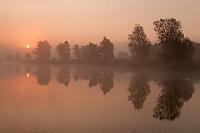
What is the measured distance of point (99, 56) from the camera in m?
152

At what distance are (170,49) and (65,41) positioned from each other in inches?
3774

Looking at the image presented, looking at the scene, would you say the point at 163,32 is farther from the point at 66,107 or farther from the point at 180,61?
the point at 66,107

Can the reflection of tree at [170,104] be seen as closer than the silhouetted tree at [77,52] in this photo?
Yes

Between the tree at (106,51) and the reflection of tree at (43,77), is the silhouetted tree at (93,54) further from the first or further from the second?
the reflection of tree at (43,77)

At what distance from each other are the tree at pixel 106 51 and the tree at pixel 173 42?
123 feet

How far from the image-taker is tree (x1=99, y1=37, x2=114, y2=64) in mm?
148875

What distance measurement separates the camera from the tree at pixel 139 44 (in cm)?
12568

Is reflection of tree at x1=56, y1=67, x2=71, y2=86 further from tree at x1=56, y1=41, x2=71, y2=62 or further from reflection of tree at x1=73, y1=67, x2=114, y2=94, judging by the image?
tree at x1=56, y1=41, x2=71, y2=62

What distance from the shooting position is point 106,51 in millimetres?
149125

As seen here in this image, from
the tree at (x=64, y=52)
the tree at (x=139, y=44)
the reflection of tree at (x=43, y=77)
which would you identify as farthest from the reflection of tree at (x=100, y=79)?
the tree at (x=64, y=52)

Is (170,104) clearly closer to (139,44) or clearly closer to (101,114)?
(101,114)

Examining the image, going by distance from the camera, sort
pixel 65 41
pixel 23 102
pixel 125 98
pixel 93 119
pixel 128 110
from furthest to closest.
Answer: pixel 65 41
pixel 125 98
pixel 23 102
pixel 128 110
pixel 93 119

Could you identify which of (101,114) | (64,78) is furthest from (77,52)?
(101,114)

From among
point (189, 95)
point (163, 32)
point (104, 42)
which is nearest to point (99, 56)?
point (104, 42)
